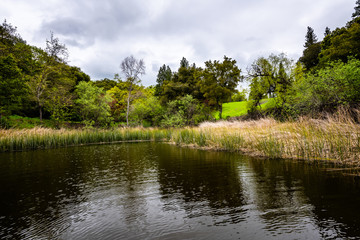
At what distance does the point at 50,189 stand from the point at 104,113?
78.0ft

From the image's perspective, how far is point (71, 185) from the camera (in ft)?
14.8

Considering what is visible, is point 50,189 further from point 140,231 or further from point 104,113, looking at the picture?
point 104,113

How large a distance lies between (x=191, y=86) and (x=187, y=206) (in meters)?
36.3

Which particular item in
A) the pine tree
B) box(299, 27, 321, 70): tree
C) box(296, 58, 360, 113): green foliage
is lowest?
box(296, 58, 360, 113): green foliage

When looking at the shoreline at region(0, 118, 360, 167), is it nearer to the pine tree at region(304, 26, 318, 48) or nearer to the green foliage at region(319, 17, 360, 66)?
the green foliage at region(319, 17, 360, 66)

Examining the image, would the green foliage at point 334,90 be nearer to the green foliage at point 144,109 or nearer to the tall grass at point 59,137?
the tall grass at point 59,137

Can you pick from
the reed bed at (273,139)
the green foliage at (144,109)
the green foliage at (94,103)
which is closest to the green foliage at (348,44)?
the reed bed at (273,139)

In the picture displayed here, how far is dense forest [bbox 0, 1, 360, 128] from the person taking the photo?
11891mm

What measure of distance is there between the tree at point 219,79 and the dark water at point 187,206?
29.3m

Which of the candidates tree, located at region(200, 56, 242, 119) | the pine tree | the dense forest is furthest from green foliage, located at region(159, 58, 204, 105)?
the pine tree

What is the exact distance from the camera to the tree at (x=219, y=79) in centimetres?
3338

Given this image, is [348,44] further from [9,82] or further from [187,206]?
[9,82]

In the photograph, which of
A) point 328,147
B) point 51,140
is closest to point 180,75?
point 51,140

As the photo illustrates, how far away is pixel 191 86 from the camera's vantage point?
38.2 m
